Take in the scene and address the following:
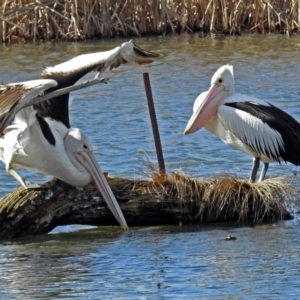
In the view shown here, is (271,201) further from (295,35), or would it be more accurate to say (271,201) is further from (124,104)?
(295,35)

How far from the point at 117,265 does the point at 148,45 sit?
1341cm

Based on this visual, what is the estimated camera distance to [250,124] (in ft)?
26.4

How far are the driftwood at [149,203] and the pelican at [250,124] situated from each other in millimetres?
684

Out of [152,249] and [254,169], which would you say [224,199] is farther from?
[254,169]

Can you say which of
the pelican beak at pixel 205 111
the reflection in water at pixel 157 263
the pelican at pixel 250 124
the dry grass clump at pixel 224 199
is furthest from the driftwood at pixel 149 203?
the pelican beak at pixel 205 111

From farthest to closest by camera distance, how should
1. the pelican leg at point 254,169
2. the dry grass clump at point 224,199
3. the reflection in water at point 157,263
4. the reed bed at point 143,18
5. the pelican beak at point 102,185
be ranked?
1. the reed bed at point 143,18
2. the pelican leg at point 254,169
3. the dry grass clump at point 224,199
4. the pelican beak at point 102,185
5. the reflection in water at point 157,263

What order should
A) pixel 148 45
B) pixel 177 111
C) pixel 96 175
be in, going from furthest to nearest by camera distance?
pixel 148 45, pixel 177 111, pixel 96 175

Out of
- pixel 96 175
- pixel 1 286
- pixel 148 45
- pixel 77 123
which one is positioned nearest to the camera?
pixel 1 286

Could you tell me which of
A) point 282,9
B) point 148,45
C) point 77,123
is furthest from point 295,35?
point 77,123

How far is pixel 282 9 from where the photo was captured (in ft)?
65.8

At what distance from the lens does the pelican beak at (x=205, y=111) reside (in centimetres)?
830

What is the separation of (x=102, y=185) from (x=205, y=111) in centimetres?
194

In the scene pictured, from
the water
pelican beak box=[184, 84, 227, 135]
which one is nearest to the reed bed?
the water

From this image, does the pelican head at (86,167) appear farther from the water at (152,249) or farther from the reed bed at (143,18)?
the reed bed at (143,18)
